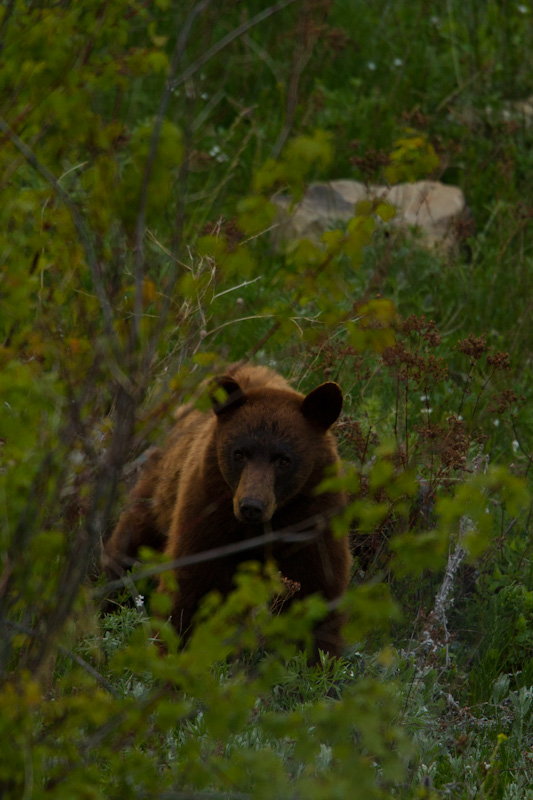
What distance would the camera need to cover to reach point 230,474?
4.75 meters

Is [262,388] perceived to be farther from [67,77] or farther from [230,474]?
[67,77]

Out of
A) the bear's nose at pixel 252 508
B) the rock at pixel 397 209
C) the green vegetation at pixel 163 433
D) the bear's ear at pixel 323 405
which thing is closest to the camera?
the green vegetation at pixel 163 433

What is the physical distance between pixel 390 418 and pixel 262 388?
1.21 m

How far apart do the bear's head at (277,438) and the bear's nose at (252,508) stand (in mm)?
189

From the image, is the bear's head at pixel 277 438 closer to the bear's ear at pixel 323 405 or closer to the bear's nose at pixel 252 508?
the bear's ear at pixel 323 405

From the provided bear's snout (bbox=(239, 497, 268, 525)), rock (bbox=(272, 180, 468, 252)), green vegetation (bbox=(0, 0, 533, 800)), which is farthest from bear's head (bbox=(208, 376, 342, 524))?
rock (bbox=(272, 180, 468, 252))

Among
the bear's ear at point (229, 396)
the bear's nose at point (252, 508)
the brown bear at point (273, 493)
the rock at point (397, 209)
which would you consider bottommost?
the rock at point (397, 209)

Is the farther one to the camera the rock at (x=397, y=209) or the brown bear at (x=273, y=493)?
the rock at (x=397, y=209)

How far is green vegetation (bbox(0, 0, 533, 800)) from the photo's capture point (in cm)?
240

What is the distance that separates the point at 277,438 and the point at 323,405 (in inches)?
10.3

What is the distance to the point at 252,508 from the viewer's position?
4.38 metres

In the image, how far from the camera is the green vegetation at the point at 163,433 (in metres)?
2.40

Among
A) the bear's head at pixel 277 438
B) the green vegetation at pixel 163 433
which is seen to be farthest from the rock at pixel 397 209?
the bear's head at pixel 277 438

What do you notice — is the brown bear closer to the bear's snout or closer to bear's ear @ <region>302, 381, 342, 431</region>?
bear's ear @ <region>302, 381, 342, 431</region>
